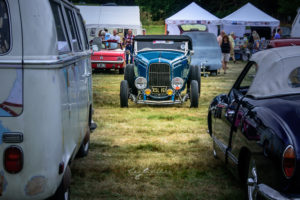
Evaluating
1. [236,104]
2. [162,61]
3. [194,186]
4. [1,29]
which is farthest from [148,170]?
[162,61]

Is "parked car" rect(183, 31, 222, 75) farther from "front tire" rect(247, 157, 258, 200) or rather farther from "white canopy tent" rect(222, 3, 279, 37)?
"front tire" rect(247, 157, 258, 200)

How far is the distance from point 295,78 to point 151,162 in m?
2.65

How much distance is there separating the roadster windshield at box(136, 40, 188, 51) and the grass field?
2.28m

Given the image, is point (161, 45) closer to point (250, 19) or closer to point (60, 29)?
point (60, 29)

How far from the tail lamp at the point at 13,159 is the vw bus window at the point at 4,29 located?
29.0 inches

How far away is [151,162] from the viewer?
6.00 m

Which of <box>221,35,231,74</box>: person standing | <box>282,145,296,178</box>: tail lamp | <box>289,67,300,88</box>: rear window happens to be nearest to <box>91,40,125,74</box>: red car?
<box>221,35,231,74</box>: person standing

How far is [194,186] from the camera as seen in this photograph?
505cm

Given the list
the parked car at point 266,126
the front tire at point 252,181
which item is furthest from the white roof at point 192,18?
the front tire at point 252,181

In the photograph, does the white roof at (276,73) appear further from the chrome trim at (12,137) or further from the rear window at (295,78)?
the chrome trim at (12,137)

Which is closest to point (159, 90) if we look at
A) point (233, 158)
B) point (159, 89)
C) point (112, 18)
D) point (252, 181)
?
point (159, 89)

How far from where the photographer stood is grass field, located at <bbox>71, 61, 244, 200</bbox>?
4875mm

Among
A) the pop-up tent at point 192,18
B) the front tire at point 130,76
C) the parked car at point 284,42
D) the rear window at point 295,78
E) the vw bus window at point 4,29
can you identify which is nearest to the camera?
the vw bus window at point 4,29

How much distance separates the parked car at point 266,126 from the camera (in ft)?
10.1
